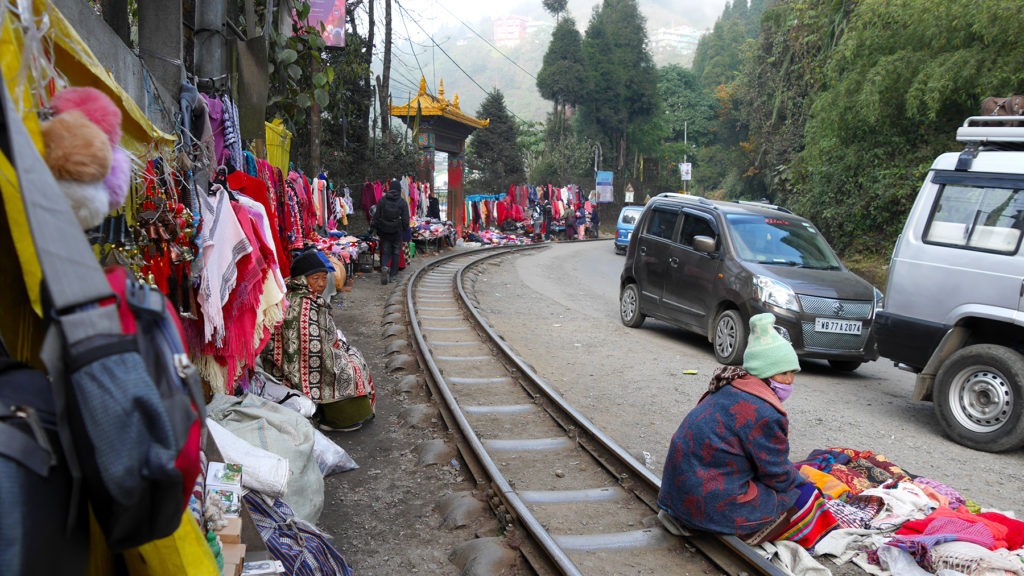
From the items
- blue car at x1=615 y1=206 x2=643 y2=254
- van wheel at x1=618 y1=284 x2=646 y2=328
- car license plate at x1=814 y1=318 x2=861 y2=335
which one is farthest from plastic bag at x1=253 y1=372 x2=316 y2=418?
blue car at x1=615 y1=206 x2=643 y2=254

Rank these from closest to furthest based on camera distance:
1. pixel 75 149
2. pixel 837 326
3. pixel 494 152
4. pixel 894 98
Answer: pixel 75 149
pixel 837 326
pixel 894 98
pixel 494 152

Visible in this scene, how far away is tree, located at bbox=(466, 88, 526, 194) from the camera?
147ft

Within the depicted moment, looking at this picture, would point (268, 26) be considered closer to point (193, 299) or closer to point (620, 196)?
point (193, 299)

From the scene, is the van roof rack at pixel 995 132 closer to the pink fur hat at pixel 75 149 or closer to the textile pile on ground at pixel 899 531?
the textile pile on ground at pixel 899 531

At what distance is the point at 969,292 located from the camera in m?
6.14

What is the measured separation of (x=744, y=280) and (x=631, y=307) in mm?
2970

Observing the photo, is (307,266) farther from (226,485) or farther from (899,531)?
(899,531)

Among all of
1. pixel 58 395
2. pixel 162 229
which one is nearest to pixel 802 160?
pixel 162 229

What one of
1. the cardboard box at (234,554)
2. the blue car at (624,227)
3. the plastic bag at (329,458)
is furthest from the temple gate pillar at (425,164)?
the cardboard box at (234,554)

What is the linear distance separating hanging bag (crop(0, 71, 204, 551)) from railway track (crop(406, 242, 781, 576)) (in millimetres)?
2626

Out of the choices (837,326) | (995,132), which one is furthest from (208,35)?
(837,326)

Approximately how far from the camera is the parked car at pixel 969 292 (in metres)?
5.89

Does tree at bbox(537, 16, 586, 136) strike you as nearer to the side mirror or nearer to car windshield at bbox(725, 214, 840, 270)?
car windshield at bbox(725, 214, 840, 270)

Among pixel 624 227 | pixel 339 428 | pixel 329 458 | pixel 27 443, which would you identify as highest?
pixel 27 443
